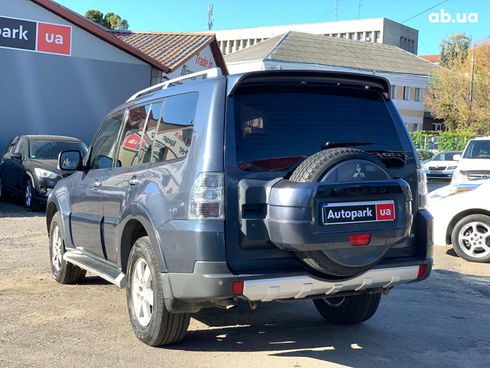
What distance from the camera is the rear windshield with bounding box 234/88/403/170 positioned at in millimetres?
4223

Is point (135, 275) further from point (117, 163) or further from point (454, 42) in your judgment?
point (454, 42)

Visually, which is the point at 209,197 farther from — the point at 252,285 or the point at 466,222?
the point at 466,222

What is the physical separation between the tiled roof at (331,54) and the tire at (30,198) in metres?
41.3

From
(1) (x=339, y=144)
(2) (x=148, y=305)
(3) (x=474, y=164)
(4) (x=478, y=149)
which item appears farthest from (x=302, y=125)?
(4) (x=478, y=149)

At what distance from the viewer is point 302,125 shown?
4.39 metres

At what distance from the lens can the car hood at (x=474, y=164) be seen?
655 inches

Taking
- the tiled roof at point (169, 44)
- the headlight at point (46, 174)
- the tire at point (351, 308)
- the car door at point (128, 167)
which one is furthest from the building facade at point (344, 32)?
the tire at point (351, 308)

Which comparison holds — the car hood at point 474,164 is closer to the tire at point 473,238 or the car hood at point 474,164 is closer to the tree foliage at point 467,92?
the tire at point 473,238

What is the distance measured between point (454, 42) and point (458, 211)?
72.7 m

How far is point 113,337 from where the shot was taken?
5051mm

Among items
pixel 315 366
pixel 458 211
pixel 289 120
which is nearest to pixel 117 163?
pixel 289 120

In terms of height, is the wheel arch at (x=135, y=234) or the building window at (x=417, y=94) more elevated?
the building window at (x=417, y=94)

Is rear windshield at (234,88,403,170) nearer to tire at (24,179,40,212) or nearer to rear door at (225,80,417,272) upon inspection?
rear door at (225,80,417,272)

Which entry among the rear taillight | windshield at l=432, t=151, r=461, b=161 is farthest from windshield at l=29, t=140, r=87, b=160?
windshield at l=432, t=151, r=461, b=161
